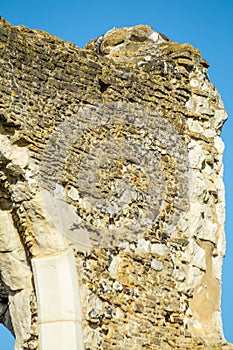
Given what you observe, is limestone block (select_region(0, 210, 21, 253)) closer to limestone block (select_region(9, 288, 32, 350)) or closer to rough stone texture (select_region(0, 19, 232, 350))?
rough stone texture (select_region(0, 19, 232, 350))

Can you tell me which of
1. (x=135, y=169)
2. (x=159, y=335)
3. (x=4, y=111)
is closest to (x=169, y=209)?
(x=135, y=169)

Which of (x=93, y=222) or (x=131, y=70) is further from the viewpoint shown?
(x=131, y=70)

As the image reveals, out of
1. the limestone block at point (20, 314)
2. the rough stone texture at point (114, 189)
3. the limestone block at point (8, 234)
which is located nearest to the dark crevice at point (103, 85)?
the rough stone texture at point (114, 189)

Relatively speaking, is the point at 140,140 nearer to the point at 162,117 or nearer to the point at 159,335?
the point at 162,117

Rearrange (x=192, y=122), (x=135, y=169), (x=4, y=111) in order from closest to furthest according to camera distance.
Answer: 1. (x=4, y=111)
2. (x=135, y=169)
3. (x=192, y=122)

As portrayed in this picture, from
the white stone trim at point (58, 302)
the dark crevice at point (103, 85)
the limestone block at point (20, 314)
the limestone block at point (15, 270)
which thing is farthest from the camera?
the dark crevice at point (103, 85)

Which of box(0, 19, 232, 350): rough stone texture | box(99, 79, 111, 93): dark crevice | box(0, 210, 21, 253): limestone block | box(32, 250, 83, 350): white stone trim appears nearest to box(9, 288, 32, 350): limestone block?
box(0, 19, 232, 350): rough stone texture

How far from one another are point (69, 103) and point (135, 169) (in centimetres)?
87

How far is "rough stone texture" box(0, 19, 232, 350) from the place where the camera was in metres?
8.81

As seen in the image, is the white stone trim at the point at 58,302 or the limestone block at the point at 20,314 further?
the limestone block at the point at 20,314

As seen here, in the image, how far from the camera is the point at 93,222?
29.7ft

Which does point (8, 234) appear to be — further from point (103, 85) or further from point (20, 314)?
→ point (103, 85)

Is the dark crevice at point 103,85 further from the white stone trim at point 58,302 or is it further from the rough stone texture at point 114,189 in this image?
the white stone trim at point 58,302

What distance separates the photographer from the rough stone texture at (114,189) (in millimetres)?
8812
